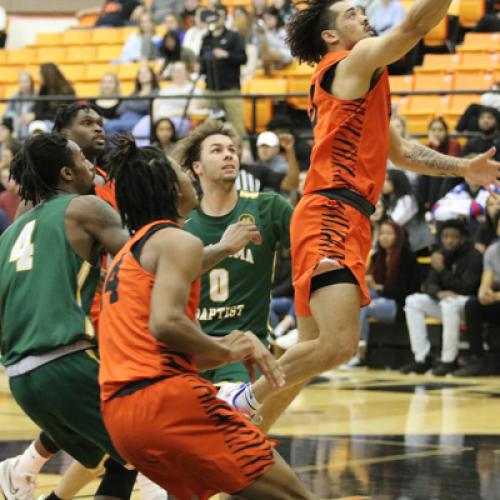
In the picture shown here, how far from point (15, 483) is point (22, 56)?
16793 millimetres

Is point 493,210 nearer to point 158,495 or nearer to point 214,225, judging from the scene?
point 214,225

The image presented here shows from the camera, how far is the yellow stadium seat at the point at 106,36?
21.5 m

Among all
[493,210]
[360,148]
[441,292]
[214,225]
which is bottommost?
[441,292]

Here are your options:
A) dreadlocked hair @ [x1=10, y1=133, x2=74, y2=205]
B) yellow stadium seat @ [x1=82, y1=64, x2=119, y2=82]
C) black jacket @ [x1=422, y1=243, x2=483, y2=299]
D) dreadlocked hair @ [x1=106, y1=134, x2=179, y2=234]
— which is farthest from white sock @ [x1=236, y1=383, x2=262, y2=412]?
yellow stadium seat @ [x1=82, y1=64, x2=119, y2=82]

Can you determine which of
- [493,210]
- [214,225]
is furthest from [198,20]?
[214,225]

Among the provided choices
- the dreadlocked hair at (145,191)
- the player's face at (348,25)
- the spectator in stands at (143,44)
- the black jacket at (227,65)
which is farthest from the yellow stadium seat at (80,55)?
the dreadlocked hair at (145,191)

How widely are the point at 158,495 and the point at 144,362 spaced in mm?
1686

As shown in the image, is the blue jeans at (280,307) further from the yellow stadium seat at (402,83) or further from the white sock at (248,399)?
the white sock at (248,399)

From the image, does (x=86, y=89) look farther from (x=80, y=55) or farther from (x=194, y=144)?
(x=194, y=144)

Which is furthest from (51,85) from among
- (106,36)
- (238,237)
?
(238,237)

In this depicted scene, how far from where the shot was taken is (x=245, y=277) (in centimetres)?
666

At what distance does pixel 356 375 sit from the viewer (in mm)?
12664

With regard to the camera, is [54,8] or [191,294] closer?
[191,294]

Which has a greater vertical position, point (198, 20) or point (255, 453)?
point (198, 20)
